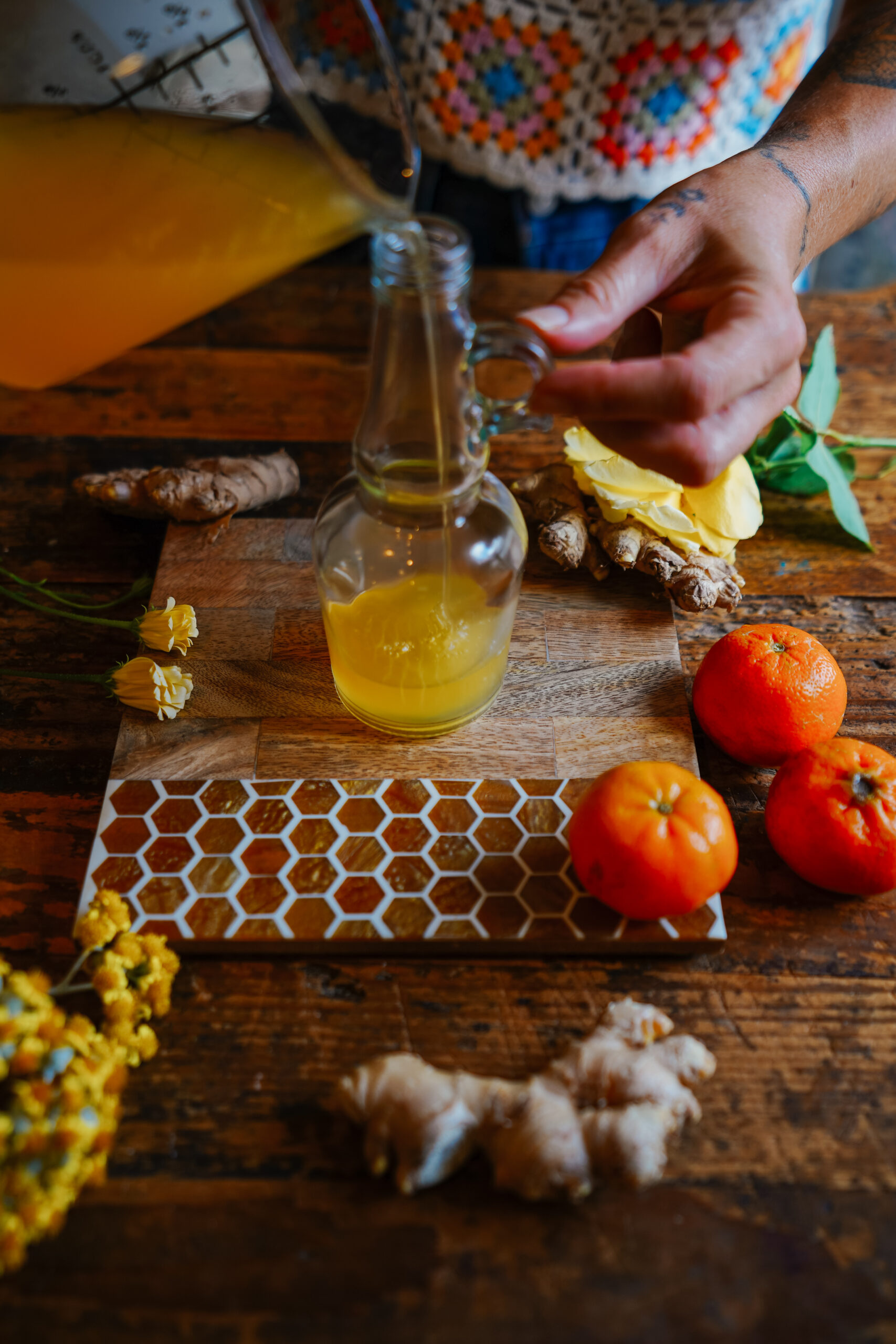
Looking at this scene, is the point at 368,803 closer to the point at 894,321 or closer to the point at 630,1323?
the point at 630,1323

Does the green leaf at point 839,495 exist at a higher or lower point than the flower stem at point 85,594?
higher

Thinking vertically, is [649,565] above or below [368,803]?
above

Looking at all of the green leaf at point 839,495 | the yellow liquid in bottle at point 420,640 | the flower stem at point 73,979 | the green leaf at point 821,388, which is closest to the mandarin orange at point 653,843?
the yellow liquid in bottle at point 420,640

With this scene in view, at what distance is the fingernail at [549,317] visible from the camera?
75cm

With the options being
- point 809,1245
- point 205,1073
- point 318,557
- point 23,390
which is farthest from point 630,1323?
point 23,390

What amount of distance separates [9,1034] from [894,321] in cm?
153

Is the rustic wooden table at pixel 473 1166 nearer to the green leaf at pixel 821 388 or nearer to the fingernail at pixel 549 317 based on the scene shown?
the green leaf at pixel 821 388

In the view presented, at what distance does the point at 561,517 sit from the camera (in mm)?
1107

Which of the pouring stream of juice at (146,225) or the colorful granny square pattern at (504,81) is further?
the colorful granny square pattern at (504,81)

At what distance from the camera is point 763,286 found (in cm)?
84

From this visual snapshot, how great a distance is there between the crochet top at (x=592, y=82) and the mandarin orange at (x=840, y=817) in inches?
34.1

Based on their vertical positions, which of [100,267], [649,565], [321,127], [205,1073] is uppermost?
[321,127]

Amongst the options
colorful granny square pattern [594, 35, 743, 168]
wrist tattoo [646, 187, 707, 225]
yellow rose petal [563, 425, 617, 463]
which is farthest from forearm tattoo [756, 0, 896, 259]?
yellow rose petal [563, 425, 617, 463]

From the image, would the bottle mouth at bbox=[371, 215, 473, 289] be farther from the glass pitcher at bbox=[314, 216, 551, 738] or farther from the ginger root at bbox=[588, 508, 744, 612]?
the ginger root at bbox=[588, 508, 744, 612]
